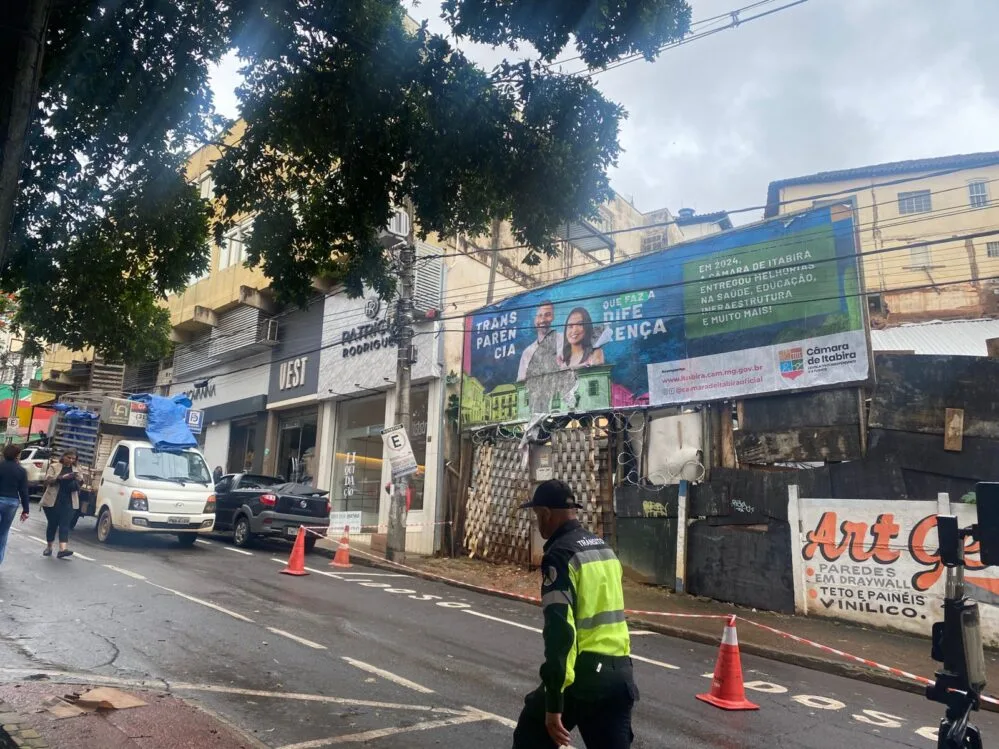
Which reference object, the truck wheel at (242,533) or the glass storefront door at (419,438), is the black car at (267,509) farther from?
the glass storefront door at (419,438)

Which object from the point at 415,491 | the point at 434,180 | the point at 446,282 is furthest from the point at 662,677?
the point at 446,282

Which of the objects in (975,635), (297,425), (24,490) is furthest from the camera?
(297,425)

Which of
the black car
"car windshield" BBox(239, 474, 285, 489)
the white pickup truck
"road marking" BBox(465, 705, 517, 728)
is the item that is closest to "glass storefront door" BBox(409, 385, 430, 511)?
the black car

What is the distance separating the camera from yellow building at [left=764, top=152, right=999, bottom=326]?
2735cm

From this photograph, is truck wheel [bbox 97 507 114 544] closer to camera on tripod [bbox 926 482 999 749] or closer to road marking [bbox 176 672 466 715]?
road marking [bbox 176 672 466 715]

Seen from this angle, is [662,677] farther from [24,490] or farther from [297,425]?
[297,425]

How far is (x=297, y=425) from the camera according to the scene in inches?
933

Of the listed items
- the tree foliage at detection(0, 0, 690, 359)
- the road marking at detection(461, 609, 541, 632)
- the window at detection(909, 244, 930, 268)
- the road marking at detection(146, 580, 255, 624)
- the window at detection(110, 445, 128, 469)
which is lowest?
the road marking at detection(461, 609, 541, 632)

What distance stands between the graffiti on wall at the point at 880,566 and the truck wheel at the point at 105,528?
1255 cm

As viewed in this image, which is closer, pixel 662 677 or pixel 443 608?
pixel 662 677

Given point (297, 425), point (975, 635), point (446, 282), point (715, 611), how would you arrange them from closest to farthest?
point (975, 635)
point (715, 611)
point (446, 282)
point (297, 425)

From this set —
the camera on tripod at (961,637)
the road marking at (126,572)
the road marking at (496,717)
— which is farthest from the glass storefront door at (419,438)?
the camera on tripod at (961,637)

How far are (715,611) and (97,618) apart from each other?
8394 millimetres

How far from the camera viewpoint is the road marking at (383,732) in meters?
4.67
